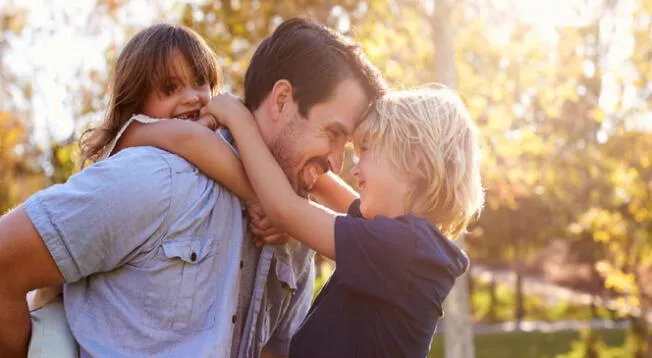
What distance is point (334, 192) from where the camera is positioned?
11.3 feet

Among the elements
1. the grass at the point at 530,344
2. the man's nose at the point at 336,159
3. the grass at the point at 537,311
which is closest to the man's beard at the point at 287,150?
the man's nose at the point at 336,159

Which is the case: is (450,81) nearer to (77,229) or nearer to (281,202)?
(281,202)

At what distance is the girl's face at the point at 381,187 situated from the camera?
9.86ft

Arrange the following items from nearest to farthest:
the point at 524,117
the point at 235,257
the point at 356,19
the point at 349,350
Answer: the point at 235,257, the point at 349,350, the point at 356,19, the point at 524,117

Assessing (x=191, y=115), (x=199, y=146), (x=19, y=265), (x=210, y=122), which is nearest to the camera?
(x=19, y=265)

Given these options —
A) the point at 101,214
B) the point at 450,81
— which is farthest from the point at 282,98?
the point at 450,81

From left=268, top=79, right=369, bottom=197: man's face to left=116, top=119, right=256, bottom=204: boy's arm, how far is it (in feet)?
0.70

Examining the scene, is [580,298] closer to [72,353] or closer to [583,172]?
[583,172]

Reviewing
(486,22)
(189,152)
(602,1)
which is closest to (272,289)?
(189,152)

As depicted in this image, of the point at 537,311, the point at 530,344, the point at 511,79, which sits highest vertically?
the point at 511,79

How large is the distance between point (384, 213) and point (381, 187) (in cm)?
9

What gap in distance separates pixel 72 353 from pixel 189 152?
655mm

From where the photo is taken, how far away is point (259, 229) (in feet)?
9.07

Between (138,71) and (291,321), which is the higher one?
(138,71)
